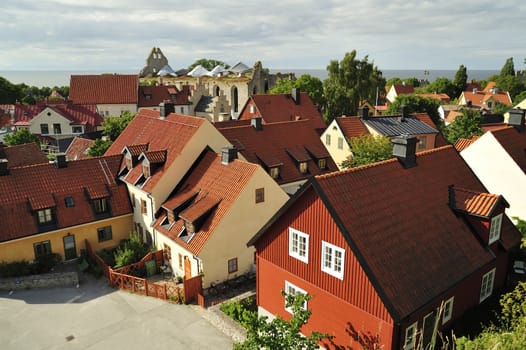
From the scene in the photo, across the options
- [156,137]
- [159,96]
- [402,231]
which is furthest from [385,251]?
[159,96]

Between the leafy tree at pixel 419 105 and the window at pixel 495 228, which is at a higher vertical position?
the leafy tree at pixel 419 105

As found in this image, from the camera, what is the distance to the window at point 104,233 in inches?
1132

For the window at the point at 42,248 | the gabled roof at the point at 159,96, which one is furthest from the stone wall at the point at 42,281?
the gabled roof at the point at 159,96

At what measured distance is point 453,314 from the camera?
1714 cm

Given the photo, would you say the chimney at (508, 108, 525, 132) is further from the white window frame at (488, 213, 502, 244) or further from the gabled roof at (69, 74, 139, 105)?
the gabled roof at (69, 74, 139, 105)

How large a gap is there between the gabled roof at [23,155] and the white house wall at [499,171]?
3730 cm

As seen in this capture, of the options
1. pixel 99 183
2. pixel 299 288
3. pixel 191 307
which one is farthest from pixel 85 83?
pixel 299 288

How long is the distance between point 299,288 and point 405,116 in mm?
31695

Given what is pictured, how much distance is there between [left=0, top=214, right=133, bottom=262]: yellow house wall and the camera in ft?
83.7

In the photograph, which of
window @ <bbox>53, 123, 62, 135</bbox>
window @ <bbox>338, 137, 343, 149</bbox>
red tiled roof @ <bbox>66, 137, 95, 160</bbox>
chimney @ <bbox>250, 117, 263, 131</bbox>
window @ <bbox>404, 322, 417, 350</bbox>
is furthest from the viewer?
window @ <bbox>53, 123, 62, 135</bbox>

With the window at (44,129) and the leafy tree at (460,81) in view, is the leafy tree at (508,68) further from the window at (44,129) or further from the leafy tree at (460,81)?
the window at (44,129)

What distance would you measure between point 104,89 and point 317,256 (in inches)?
2812

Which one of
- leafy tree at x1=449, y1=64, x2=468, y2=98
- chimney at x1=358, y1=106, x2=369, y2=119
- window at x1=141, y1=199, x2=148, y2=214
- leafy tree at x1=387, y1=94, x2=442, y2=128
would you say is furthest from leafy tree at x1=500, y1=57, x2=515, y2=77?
window at x1=141, y1=199, x2=148, y2=214

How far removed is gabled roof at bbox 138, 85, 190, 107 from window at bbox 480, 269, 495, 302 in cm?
6479
